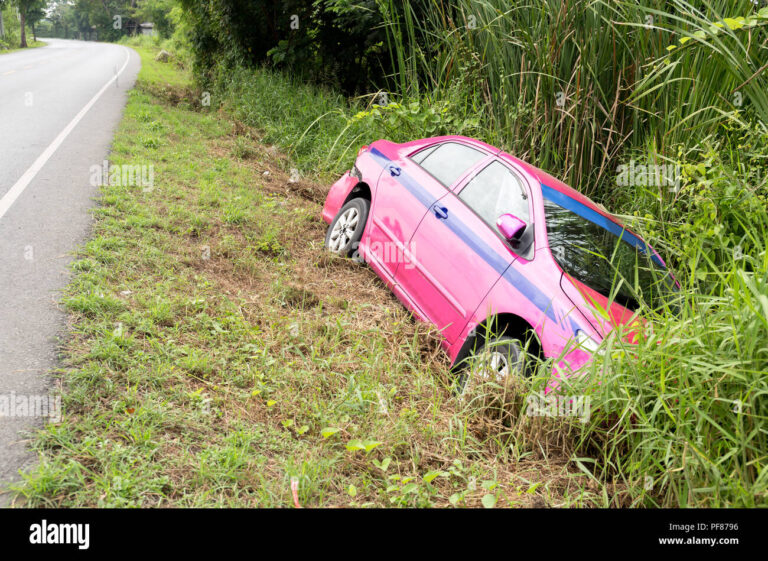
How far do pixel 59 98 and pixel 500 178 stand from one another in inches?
564

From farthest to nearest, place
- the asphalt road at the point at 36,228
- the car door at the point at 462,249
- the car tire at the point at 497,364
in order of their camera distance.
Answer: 1. the car door at the point at 462,249
2. the car tire at the point at 497,364
3. the asphalt road at the point at 36,228

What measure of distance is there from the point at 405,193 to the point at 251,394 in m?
2.46

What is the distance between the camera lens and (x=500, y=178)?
179 inches

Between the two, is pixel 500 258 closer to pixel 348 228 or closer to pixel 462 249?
pixel 462 249

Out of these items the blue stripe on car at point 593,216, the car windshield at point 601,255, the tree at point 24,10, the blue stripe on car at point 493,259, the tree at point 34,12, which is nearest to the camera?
the blue stripe on car at point 493,259

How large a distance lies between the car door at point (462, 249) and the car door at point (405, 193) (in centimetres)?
15

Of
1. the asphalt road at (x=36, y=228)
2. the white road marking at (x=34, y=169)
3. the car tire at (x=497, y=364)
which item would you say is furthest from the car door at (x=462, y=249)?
the white road marking at (x=34, y=169)

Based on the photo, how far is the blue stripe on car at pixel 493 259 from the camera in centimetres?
354

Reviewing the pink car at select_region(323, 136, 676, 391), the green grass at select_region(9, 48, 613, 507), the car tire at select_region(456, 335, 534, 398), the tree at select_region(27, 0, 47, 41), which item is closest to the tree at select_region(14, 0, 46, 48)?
the tree at select_region(27, 0, 47, 41)

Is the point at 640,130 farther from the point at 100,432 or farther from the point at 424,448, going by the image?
the point at 100,432

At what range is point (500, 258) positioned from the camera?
3930 mm

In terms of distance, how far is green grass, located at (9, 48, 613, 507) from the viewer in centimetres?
273

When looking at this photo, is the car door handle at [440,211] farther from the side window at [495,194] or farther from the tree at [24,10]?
the tree at [24,10]

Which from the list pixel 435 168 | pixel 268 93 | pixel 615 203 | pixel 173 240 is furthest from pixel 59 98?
pixel 615 203
